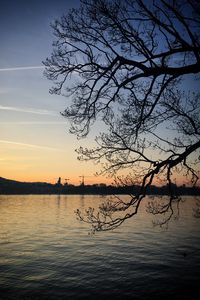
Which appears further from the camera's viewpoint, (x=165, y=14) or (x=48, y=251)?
(x=48, y=251)

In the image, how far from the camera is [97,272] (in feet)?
56.2

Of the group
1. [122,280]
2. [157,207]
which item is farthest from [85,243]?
[157,207]

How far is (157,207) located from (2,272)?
1183 cm

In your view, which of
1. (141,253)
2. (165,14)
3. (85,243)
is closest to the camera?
(165,14)

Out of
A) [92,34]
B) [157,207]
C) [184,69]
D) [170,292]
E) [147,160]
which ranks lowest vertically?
[170,292]

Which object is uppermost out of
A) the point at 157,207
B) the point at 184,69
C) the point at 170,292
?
the point at 184,69

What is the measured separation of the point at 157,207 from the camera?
975 cm

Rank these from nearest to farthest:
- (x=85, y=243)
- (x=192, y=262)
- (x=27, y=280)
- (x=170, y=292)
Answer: (x=170, y=292)
(x=27, y=280)
(x=192, y=262)
(x=85, y=243)

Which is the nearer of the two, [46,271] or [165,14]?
[165,14]

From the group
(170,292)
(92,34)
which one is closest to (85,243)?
(170,292)

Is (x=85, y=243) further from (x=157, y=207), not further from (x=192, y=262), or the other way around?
(x=157, y=207)

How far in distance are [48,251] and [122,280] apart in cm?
964

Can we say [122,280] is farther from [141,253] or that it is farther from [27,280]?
[141,253]

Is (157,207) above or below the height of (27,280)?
above
